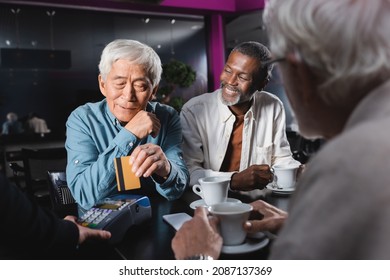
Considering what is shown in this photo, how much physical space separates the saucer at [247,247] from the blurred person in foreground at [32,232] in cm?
30

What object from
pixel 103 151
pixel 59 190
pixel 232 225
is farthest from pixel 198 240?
pixel 59 190

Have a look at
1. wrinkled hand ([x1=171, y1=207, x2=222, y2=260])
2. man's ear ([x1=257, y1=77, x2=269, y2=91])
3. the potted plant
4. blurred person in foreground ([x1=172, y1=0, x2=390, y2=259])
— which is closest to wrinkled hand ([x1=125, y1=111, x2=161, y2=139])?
wrinkled hand ([x1=171, y1=207, x2=222, y2=260])

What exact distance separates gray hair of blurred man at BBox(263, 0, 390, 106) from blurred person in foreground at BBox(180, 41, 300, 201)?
4.39ft

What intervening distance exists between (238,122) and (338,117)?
1.47 m

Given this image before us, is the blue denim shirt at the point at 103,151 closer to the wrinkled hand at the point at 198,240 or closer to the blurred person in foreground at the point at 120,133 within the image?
the blurred person in foreground at the point at 120,133

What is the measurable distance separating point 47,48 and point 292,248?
694cm

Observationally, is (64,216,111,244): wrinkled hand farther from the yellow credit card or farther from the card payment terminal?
the yellow credit card

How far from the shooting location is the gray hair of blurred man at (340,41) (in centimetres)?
57

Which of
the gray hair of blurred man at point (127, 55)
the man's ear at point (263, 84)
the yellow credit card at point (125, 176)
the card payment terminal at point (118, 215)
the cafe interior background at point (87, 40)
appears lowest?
the card payment terminal at point (118, 215)

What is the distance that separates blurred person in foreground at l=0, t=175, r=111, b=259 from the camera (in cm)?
85

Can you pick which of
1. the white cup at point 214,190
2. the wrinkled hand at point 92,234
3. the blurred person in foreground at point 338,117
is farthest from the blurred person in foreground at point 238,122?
the blurred person in foreground at point 338,117

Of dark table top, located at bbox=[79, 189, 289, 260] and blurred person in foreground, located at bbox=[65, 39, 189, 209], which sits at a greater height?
blurred person in foreground, located at bbox=[65, 39, 189, 209]

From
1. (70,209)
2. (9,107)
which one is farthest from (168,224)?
(9,107)

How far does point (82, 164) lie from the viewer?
1462mm
